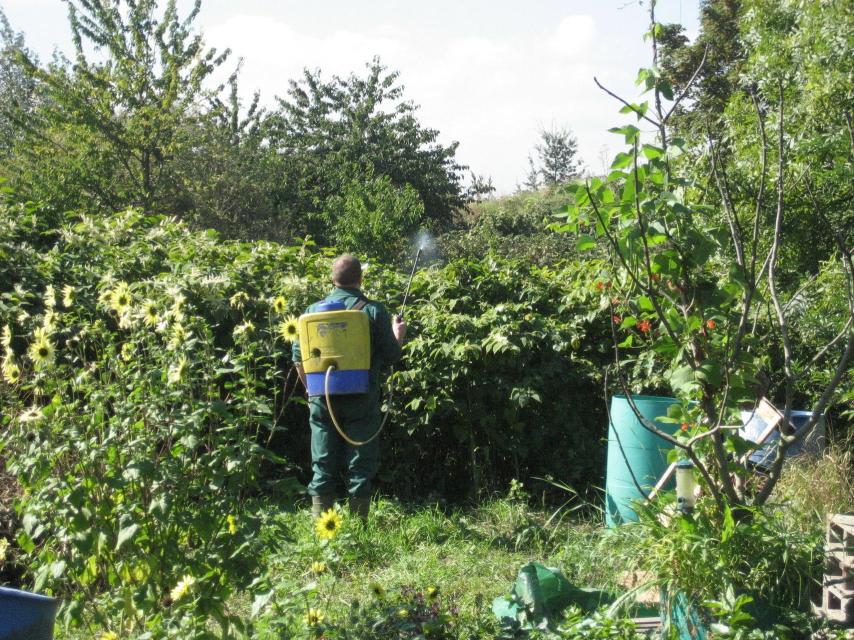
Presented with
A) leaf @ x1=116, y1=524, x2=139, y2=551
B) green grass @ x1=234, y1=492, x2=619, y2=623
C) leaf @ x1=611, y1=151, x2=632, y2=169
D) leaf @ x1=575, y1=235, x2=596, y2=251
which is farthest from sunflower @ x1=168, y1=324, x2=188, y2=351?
leaf @ x1=611, y1=151, x2=632, y2=169

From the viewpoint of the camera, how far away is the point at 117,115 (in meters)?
23.2

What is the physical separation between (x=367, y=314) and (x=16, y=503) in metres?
2.59

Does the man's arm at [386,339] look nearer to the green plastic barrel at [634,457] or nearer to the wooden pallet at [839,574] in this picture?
the green plastic barrel at [634,457]

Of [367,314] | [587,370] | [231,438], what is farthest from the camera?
[587,370]

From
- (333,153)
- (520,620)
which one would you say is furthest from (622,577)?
(333,153)

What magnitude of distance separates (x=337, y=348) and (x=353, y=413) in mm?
454

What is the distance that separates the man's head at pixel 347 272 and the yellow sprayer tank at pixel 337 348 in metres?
0.32

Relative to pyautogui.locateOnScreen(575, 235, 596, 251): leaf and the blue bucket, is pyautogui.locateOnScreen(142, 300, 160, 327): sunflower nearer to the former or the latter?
the blue bucket

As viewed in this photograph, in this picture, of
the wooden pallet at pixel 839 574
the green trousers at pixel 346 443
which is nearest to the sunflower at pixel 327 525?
the wooden pallet at pixel 839 574

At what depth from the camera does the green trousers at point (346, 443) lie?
18.1ft

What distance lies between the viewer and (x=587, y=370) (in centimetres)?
631

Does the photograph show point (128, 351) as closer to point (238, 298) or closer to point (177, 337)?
point (177, 337)

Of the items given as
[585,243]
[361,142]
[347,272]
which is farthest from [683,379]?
[361,142]

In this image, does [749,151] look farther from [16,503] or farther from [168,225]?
[16,503]
